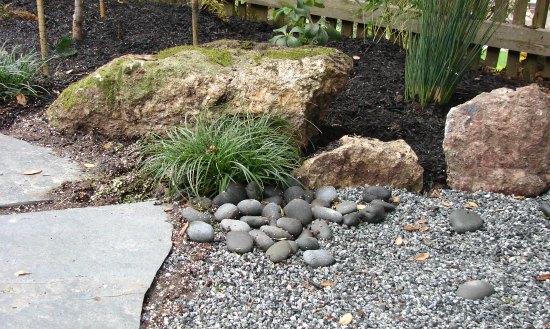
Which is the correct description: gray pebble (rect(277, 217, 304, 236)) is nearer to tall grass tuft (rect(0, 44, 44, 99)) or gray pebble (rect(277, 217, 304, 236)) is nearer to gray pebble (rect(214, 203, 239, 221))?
Answer: gray pebble (rect(214, 203, 239, 221))

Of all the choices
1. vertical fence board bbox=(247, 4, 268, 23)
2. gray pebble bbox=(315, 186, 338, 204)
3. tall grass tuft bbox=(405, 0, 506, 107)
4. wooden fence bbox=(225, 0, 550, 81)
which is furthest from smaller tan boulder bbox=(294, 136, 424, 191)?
vertical fence board bbox=(247, 4, 268, 23)

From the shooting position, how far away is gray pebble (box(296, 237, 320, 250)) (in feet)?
10.6

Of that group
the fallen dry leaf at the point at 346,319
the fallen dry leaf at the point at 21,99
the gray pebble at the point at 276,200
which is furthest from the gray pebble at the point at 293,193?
the fallen dry leaf at the point at 21,99

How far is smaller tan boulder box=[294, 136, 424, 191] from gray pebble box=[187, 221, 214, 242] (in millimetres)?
791

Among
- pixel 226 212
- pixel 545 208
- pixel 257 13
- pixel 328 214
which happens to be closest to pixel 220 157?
pixel 226 212

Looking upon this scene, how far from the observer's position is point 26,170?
156 inches

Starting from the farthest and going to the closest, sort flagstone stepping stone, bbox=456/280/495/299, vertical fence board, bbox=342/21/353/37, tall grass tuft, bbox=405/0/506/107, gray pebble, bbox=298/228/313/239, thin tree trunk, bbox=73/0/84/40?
vertical fence board, bbox=342/21/353/37 < thin tree trunk, bbox=73/0/84/40 < tall grass tuft, bbox=405/0/506/107 < gray pebble, bbox=298/228/313/239 < flagstone stepping stone, bbox=456/280/495/299

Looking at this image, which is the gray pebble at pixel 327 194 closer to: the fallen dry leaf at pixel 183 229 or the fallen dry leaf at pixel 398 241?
the fallen dry leaf at pixel 398 241

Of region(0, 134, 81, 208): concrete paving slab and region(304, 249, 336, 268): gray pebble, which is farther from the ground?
region(0, 134, 81, 208): concrete paving slab

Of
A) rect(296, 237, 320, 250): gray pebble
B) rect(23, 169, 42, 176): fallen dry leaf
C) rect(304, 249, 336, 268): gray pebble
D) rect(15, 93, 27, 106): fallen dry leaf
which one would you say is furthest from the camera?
rect(15, 93, 27, 106): fallen dry leaf

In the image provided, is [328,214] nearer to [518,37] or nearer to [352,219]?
[352,219]

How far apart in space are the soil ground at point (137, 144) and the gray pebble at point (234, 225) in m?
0.19

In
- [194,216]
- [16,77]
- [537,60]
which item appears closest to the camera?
[194,216]

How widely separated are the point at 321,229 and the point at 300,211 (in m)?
0.18
